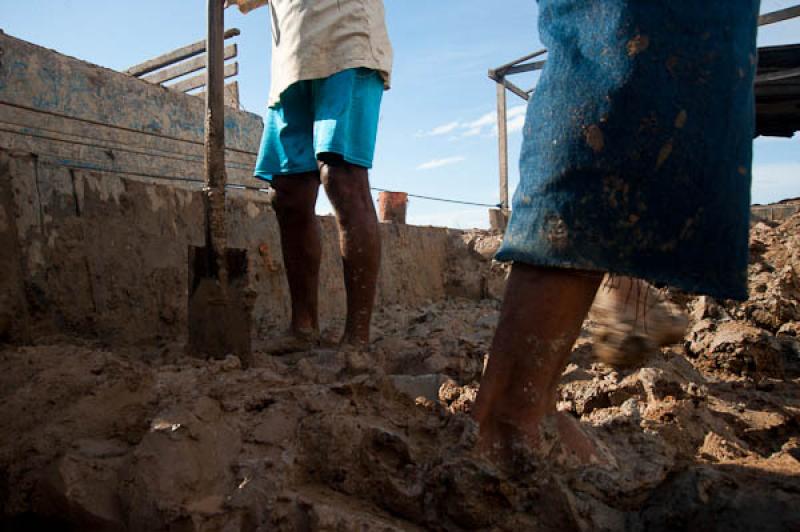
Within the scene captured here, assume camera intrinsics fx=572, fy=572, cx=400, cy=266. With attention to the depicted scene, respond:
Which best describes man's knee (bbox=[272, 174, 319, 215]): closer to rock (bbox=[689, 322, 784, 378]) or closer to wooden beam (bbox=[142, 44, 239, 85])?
rock (bbox=[689, 322, 784, 378])

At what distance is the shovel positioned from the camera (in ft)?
6.50

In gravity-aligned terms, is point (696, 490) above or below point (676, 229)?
below

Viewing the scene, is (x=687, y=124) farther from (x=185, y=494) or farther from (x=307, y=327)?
(x=307, y=327)

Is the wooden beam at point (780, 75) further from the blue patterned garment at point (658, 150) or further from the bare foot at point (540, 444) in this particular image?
the bare foot at point (540, 444)

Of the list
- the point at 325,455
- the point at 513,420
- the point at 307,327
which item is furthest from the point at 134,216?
the point at 513,420

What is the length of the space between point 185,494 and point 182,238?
200cm

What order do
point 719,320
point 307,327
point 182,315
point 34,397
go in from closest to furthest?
point 34,397 < point 307,327 < point 182,315 < point 719,320

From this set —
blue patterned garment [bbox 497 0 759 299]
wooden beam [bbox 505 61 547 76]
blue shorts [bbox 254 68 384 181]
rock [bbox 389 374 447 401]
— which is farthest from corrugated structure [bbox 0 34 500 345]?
wooden beam [bbox 505 61 547 76]

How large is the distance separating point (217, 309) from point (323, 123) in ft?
2.67

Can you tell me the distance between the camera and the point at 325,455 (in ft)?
3.66

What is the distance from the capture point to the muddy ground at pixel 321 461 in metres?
0.95

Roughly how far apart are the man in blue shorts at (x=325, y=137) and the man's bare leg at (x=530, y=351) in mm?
1172

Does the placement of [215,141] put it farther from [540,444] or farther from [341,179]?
[540,444]

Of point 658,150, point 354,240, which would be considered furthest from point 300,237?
point 658,150
